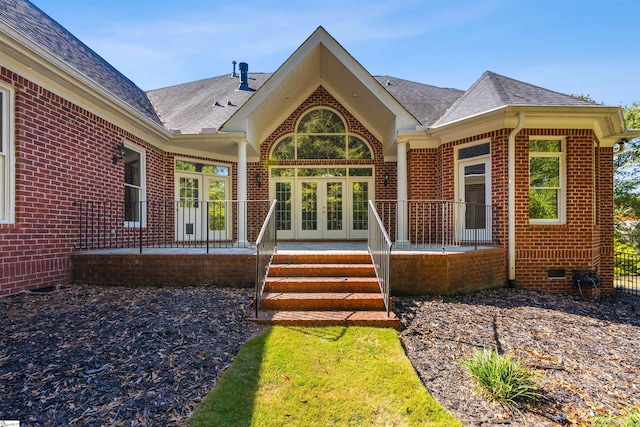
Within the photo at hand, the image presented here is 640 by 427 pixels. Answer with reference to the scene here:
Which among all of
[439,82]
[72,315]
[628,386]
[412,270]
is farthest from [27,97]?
[439,82]

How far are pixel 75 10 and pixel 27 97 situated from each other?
3.50 meters

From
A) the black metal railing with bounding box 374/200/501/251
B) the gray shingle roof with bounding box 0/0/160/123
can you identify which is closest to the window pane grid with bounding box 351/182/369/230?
the black metal railing with bounding box 374/200/501/251

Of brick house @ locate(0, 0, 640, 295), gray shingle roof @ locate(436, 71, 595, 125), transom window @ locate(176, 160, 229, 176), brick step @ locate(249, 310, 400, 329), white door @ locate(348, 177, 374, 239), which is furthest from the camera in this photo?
white door @ locate(348, 177, 374, 239)

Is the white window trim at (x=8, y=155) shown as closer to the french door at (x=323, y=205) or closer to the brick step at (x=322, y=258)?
the brick step at (x=322, y=258)

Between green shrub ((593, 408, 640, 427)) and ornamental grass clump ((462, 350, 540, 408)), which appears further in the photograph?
ornamental grass clump ((462, 350, 540, 408))

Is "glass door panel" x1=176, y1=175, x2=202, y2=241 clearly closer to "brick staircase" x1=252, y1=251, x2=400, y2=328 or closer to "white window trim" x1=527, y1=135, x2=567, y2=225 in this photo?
"brick staircase" x1=252, y1=251, x2=400, y2=328

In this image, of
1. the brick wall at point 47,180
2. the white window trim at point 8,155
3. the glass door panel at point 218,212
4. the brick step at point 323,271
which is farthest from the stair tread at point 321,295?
the glass door panel at point 218,212

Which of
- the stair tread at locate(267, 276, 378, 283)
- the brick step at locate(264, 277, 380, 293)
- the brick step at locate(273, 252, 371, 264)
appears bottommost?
the brick step at locate(264, 277, 380, 293)

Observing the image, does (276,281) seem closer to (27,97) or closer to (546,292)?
(27,97)

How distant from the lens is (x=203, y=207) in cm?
921

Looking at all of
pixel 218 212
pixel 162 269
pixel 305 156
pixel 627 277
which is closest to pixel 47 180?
pixel 162 269

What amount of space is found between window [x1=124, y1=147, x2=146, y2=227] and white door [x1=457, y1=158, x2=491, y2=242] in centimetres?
713

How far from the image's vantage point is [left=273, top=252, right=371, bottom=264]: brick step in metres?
5.38

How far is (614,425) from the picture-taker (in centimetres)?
238
